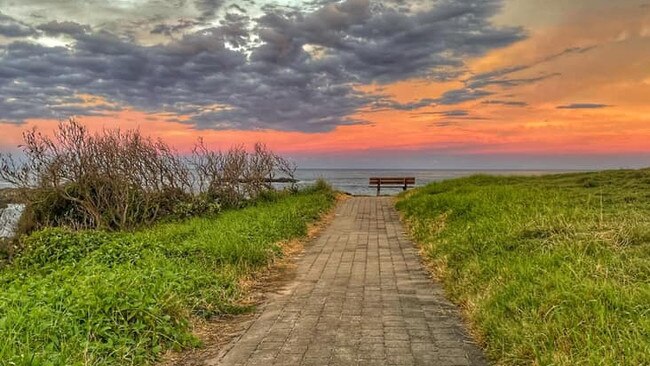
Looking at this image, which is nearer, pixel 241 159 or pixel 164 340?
pixel 164 340

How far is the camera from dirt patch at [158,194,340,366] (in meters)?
4.61

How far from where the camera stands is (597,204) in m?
11.1

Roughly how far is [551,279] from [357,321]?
2.00 m

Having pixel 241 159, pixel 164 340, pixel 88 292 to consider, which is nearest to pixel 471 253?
pixel 164 340

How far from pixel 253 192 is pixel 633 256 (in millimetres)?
14184

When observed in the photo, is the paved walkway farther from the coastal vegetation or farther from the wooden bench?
the wooden bench

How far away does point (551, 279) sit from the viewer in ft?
16.8

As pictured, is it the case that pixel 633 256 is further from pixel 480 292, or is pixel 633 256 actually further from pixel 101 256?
pixel 101 256

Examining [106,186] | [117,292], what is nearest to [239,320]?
[117,292]

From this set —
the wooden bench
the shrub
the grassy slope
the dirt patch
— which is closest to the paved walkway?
the dirt patch

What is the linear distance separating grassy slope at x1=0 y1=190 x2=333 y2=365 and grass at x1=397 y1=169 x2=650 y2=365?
2876 millimetres

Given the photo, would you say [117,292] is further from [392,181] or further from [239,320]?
[392,181]

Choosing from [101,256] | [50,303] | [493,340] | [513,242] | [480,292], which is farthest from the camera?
[101,256]

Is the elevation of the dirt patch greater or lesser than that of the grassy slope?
lesser
